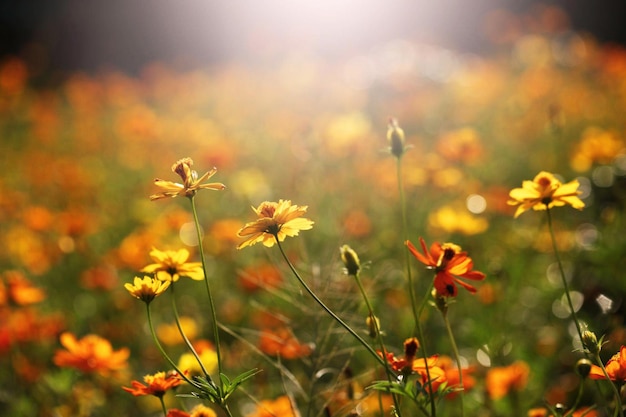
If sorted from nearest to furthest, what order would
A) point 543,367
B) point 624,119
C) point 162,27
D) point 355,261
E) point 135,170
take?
point 355,261 → point 543,367 → point 624,119 → point 135,170 → point 162,27

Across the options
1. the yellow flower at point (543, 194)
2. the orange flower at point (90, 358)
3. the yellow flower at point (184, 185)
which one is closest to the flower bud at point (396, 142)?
the yellow flower at point (543, 194)

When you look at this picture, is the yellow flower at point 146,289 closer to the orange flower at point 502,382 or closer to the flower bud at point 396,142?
the flower bud at point 396,142

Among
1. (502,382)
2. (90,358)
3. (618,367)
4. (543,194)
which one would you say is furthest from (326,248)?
(618,367)

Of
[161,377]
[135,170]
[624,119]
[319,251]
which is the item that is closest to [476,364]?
[319,251]

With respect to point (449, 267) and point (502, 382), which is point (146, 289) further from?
point (502, 382)

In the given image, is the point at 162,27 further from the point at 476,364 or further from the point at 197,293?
the point at 476,364
